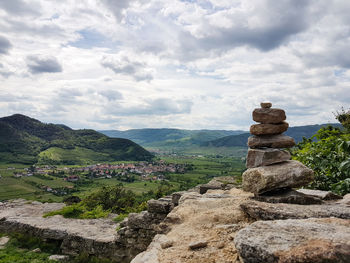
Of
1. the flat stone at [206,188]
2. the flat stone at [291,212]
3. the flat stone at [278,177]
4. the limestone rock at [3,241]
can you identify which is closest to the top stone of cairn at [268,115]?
the flat stone at [278,177]

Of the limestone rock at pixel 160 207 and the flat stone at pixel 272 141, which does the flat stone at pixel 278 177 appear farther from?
the limestone rock at pixel 160 207

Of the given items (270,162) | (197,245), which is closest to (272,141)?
(270,162)

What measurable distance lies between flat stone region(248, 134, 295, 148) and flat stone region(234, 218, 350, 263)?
241 inches

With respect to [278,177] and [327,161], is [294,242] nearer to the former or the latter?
[278,177]

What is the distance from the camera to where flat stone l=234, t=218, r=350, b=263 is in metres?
4.80

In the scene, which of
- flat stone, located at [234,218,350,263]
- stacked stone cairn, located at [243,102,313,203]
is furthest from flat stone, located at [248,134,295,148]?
flat stone, located at [234,218,350,263]

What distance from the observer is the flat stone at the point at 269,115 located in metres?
12.1

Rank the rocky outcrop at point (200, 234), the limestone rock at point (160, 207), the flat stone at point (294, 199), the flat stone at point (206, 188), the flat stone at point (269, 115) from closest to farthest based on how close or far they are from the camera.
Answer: the rocky outcrop at point (200, 234)
the flat stone at point (294, 199)
the flat stone at point (269, 115)
the limestone rock at point (160, 207)
the flat stone at point (206, 188)

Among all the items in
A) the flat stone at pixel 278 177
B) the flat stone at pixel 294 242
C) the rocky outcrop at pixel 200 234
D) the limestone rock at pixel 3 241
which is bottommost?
the limestone rock at pixel 3 241

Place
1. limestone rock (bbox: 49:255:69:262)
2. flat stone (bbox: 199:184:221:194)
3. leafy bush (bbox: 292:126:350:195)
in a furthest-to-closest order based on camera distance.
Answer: flat stone (bbox: 199:184:221:194), limestone rock (bbox: 49:255:69:262), leafy bush (bbox: 292:126:350:195)

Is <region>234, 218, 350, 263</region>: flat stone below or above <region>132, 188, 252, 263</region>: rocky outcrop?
above

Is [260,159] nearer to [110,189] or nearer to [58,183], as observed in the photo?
[110,189]

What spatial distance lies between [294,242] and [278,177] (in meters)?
5.59

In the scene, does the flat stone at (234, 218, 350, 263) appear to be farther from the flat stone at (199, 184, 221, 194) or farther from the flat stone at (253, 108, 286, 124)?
the flat stone at (199, 184, 221, 194)
